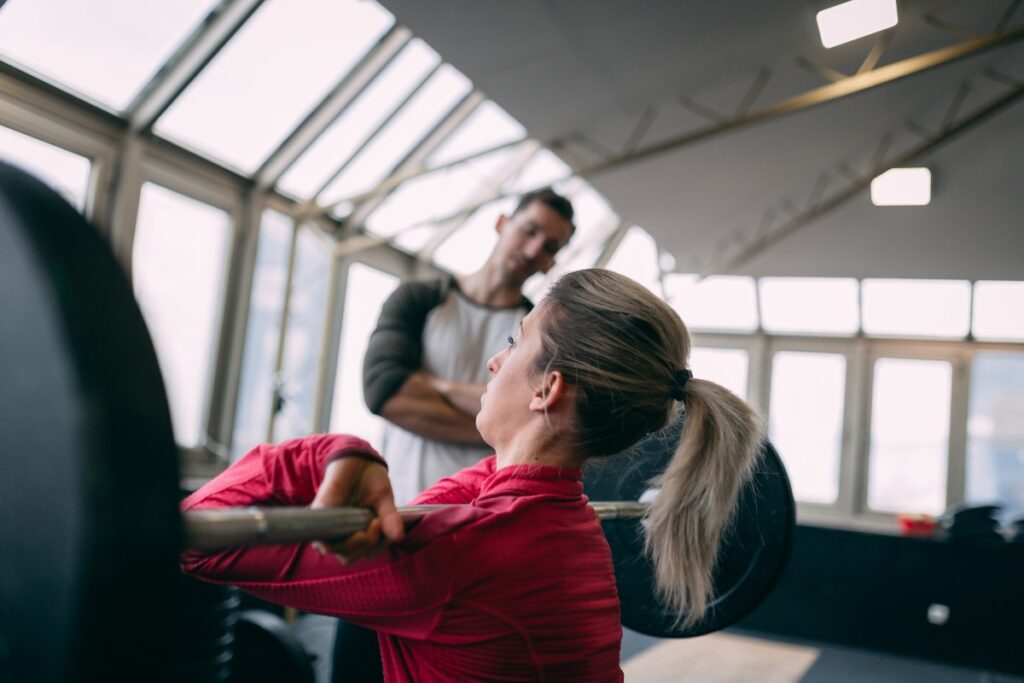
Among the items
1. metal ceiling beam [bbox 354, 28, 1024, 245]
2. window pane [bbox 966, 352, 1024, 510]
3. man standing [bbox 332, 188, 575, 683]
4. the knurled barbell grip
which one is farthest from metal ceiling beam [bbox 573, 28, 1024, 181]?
window pane [bbox 966, 352, 1024, 510]

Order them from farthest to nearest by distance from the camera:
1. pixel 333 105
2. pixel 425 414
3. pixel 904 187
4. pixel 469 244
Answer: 1. pixel 469 244
2. pixel 904 187
3. pixel 333 105
4. pixel 425 414

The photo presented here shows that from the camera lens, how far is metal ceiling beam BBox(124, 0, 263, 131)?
3.91 meters

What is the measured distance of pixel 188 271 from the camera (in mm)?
4574

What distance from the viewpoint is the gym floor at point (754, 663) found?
4129 millimetres

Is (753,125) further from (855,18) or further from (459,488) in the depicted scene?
(459,488)

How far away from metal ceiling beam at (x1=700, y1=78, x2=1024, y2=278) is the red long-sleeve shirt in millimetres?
5468

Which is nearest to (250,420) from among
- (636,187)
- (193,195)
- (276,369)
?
(276,369)

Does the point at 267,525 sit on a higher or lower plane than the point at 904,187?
lower

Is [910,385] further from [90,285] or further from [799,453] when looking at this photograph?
[90,285]

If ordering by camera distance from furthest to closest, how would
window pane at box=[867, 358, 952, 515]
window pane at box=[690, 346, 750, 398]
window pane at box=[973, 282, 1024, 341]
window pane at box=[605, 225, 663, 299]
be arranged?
window pane at box=[690, 346, 750, 398] → window pane at box=[605, 225, 663, 299] → window pane at box=[867, 358, 952, 515] → window pane at box=[973, 282, 1024, 341]

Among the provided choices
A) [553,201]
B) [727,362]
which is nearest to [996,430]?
[727,362]

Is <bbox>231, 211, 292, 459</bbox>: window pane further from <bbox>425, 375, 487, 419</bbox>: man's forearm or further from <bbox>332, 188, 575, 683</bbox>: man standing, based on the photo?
<bbox>425, 375, 487, 419</bbox>: man's forearm

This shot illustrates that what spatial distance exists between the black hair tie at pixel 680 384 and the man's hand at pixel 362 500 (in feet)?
1.36

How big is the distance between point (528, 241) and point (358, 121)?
383 centimetres
